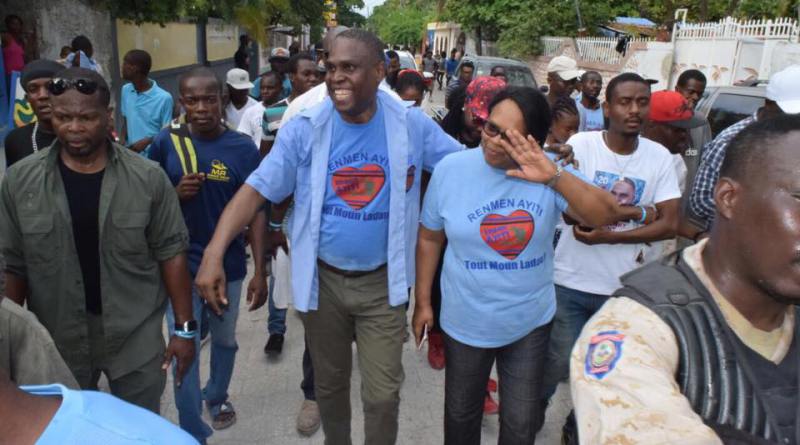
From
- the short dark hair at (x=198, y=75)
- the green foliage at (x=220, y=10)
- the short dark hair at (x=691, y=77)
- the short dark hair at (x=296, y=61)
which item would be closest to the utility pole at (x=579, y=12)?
the green foliage at (x=220, y=10)

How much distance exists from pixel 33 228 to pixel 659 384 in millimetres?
2316

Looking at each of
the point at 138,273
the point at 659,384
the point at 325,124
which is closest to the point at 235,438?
the point at 138,273

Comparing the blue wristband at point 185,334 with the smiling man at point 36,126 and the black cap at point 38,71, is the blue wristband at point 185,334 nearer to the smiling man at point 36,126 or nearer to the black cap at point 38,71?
the smiling man at point 36,126

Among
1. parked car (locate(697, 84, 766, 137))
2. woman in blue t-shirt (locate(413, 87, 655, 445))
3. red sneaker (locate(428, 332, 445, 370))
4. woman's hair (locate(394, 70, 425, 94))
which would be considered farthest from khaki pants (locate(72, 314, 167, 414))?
parked car (locate(697, 84, 766, 137))

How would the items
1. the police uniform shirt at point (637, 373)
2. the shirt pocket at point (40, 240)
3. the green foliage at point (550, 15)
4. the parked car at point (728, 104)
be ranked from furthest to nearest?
the green foliage at point (550, 15) < the parked car at point (728, 104) < the shirt pocket at point (40, 240) < the police uniform shirt at point (637, 373)

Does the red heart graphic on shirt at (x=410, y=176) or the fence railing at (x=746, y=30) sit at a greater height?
the fence railing at (x=746, y=30)

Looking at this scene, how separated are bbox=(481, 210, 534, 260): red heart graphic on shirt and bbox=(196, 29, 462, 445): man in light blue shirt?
0.45 metres

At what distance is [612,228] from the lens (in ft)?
10.7

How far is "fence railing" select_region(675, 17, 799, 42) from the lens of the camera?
12.3 m

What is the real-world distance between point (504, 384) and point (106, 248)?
71.9 inches

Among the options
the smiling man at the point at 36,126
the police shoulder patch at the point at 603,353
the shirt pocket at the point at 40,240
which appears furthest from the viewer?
the smiling man at the point at 36,126

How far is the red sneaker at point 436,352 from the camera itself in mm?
4496

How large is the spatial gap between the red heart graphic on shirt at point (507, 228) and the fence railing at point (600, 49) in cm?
1807

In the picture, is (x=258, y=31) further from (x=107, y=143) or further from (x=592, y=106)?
(x=107, y=143)
